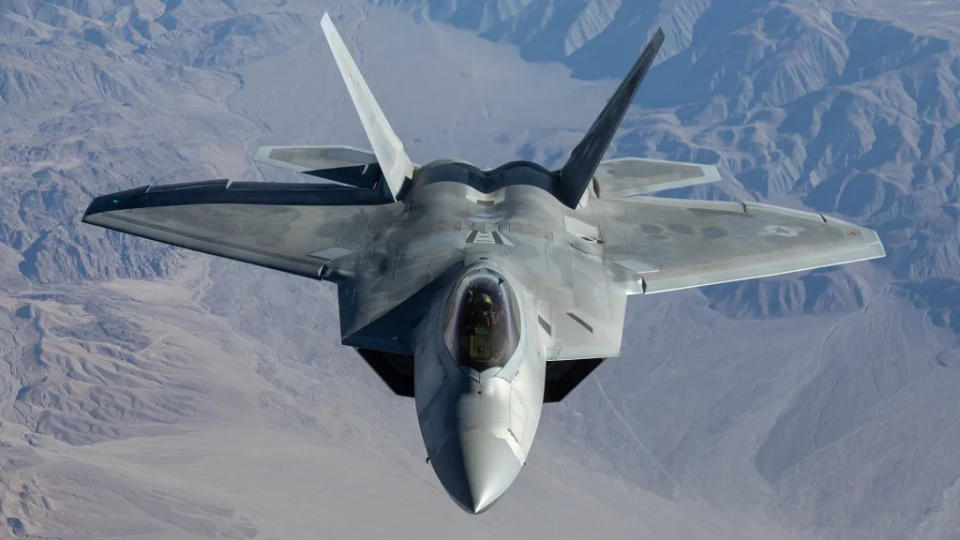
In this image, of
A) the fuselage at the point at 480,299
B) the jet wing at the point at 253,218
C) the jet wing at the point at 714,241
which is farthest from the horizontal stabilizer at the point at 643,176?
the jet wing at the point at 253,218

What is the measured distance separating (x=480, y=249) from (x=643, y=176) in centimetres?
741

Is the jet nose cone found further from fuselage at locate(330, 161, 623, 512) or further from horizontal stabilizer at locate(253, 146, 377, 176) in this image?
horizontal stabilizer at locate(253, 146, 377, 176)

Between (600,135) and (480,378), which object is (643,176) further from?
(480,378)

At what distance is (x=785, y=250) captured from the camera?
23.0m

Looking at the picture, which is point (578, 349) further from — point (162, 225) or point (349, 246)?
point (162, 225)

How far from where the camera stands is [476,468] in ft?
46.0

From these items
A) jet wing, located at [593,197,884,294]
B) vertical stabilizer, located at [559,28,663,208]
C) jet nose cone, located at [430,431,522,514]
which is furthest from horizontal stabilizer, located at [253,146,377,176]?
jet nose cone, located at [430,431,522,514]

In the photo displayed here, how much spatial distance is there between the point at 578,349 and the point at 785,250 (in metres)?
7.93

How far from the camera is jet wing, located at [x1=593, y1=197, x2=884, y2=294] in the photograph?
849 inches

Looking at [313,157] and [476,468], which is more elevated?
[476,468]

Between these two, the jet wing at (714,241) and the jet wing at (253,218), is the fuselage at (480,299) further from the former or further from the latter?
the jet wing at (253,218)

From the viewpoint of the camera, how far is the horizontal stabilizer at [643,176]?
984 inches

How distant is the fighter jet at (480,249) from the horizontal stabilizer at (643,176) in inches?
2.3

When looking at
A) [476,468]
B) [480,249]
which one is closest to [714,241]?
[480,249]
